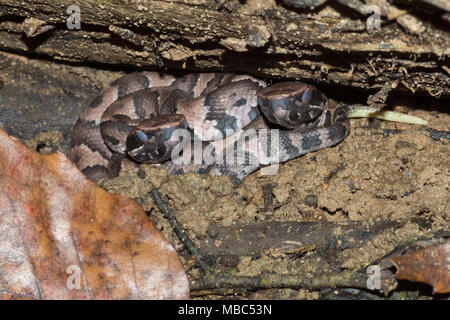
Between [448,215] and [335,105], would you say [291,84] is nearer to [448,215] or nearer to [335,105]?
[335,105]

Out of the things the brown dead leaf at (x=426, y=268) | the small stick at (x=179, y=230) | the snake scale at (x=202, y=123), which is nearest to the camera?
the brown dead leaf at (x=426, y=268)

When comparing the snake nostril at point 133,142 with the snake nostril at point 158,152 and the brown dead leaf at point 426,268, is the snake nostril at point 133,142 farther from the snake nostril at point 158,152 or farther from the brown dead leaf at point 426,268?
the brown dead leaf at point 426,268

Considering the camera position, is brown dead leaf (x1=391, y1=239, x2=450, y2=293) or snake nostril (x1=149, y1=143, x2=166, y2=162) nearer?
brown dead leaf (x1=391, y1=239, x2=450, y2=293)

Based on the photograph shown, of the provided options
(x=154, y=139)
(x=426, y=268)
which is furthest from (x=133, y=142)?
(x=426, y=268)

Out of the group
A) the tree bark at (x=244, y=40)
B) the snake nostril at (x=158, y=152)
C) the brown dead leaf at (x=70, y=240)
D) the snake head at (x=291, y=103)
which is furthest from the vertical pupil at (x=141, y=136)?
the brown dead leaf at (x=70, y=240)

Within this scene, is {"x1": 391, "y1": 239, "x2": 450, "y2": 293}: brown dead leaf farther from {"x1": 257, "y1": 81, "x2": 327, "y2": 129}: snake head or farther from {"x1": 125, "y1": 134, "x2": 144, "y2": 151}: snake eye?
{"x1": 125, "y1": 134, "x2": 144, "y2": 151}: snake eye

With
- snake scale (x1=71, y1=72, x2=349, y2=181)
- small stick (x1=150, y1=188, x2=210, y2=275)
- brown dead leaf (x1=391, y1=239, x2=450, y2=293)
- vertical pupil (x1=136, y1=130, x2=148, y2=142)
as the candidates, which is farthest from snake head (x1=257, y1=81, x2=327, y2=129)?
brown dead leaf (x1=391, y1=239, x2=450, y2=293)

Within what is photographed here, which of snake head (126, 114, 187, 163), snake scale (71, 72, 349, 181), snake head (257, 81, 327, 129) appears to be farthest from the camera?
snake head (126, 114, 187, 163)

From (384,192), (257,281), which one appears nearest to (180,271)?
(257,281)
